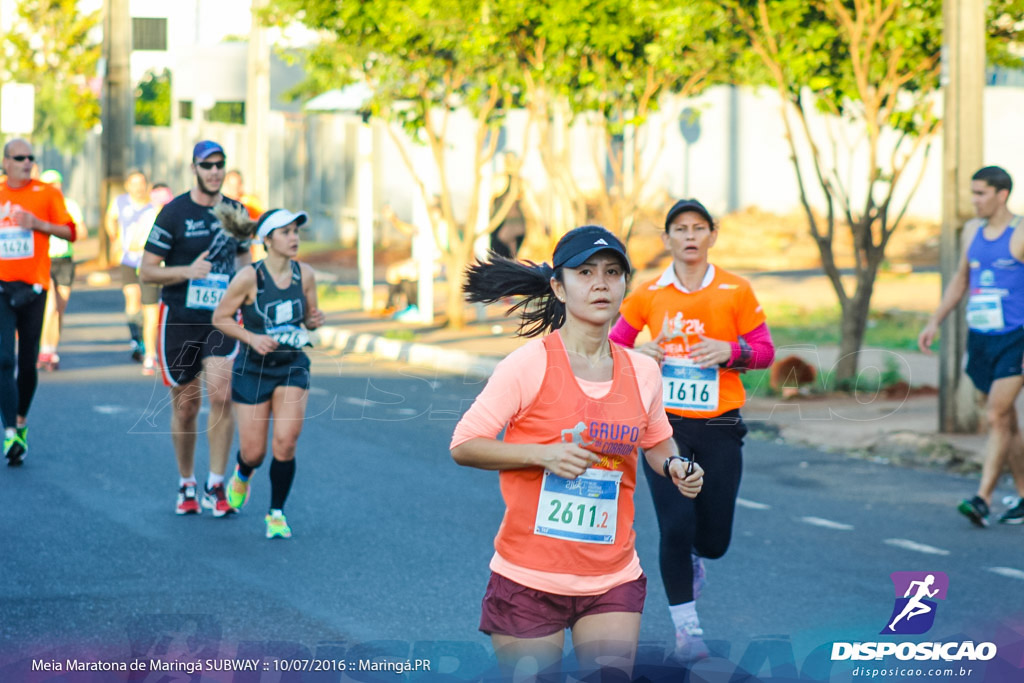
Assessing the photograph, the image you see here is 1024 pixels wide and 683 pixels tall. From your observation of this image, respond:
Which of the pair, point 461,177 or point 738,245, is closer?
point 738,245

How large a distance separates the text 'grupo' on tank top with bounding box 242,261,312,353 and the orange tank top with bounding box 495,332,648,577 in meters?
3.71

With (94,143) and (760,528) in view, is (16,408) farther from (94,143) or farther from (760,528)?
(94,143)

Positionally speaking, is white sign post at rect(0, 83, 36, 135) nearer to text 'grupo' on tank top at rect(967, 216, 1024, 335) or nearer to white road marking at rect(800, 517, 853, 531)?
white road marking at rect(800, 517, 853, 531)

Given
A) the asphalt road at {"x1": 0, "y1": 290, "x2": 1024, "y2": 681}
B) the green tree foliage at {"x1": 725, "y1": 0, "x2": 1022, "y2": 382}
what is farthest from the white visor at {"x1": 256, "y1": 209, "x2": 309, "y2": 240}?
the green tree foliage at {"x1": 725, "y1": 0, "x2": 1022, "y2": 382}

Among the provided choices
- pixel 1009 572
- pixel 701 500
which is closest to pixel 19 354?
pixel 701 500

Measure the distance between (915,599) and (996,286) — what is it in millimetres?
2443

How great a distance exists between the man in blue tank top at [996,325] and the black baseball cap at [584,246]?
491cm

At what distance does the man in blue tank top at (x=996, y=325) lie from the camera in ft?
28.4

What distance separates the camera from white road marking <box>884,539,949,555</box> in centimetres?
810

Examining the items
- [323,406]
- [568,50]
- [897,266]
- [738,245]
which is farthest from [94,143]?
[323,406]

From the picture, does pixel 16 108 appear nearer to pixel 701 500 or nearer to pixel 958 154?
pixel 958 154

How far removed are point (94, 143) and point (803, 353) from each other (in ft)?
114

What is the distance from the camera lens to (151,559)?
750 centimetres

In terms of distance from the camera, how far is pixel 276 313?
26.1 ft
